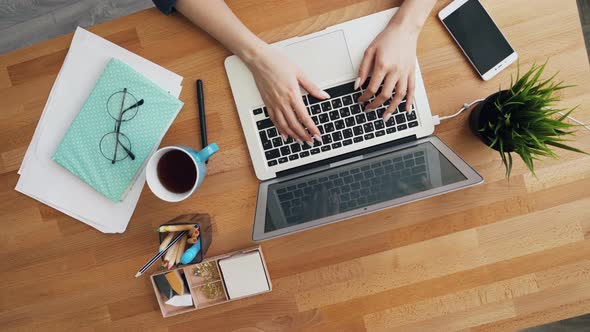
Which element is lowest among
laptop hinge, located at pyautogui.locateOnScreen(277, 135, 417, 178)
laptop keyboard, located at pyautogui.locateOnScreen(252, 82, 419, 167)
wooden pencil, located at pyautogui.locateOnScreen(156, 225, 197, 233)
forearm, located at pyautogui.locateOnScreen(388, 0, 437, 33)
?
wooden pencil, located at pyautogui.locateOnScreen(156, 225, 197, 233)

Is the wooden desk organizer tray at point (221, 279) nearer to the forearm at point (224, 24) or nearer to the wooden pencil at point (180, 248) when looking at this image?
the wooden pencil at point (180, 248)

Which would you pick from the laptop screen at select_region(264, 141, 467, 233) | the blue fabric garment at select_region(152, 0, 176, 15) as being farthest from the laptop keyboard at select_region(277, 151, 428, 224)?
the blue fabric garment at select_region(152, 0, 176, 15)

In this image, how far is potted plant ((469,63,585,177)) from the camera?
66 centimetres

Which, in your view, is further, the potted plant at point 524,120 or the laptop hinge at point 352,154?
the laptop hinge at point 352,154

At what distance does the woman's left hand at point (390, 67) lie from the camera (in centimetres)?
76

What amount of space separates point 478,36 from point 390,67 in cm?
21

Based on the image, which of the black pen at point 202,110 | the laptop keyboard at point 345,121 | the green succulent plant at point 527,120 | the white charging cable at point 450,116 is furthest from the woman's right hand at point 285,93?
the green succulent plant at point 527,120

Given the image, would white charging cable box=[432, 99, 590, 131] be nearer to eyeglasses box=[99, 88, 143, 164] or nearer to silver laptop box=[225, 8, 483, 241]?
silver laptop box=[225, 8, 483, 241]

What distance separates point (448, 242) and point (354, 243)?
21cm

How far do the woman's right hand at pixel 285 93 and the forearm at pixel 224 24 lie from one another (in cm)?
2

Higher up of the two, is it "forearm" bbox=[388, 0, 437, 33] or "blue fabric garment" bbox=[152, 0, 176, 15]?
"blue fabric garment" bbox=[152, 0, 176, 15]

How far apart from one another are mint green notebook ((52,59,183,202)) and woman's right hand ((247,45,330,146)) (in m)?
0.21

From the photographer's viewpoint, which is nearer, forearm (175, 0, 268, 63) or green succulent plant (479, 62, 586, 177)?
green succulent plant (479, 62, 586, 177)

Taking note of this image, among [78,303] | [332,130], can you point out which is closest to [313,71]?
[332,130]
